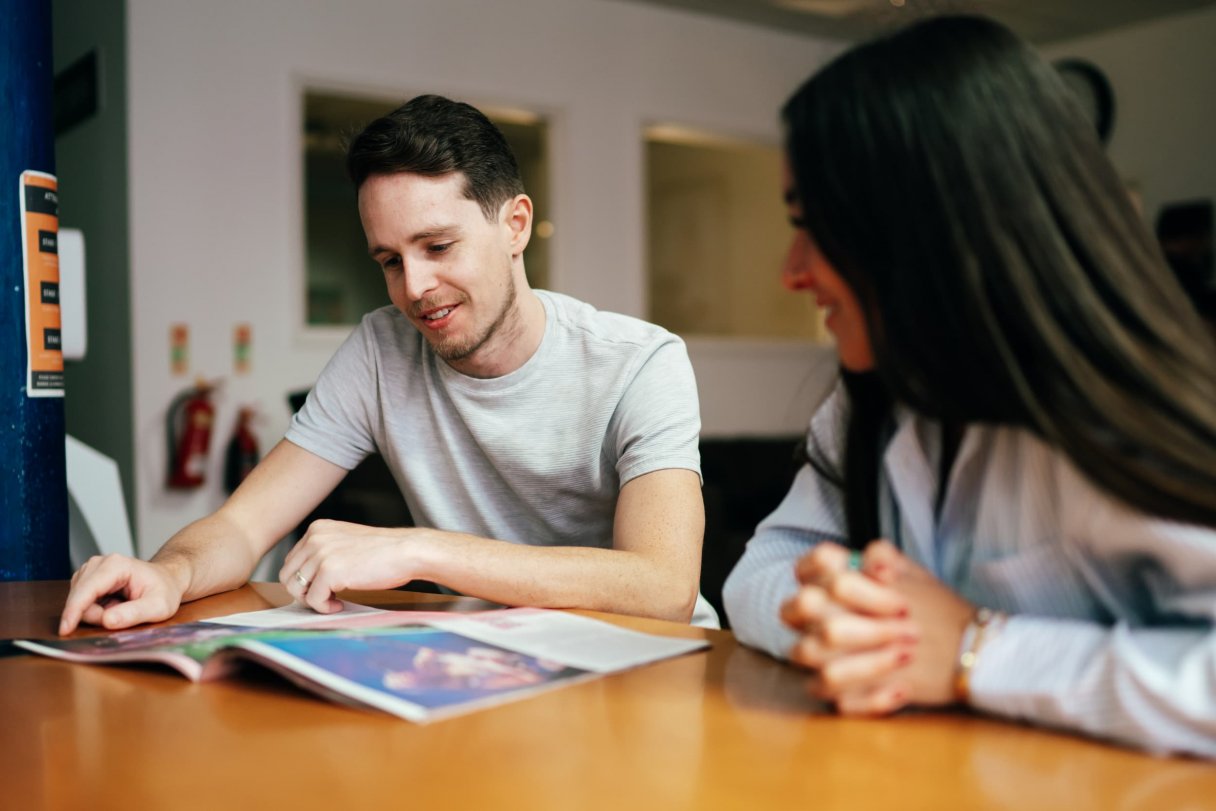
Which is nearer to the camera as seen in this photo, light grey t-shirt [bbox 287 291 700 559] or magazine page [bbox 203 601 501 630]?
magazine page [bbox 203 601 501 630]

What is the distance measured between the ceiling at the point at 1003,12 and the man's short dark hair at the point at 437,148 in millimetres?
4060

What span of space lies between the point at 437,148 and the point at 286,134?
328 cm

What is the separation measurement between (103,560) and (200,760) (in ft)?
2.02

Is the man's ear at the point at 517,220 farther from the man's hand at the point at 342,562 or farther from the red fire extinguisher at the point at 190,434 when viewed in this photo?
the red fire extinguisher at the point at 190,434

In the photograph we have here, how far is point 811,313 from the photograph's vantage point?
711 centimetres

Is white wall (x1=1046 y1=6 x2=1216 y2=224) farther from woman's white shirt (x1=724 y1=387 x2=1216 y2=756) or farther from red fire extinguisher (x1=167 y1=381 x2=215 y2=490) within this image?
woman's white shirt (x1=724 y1=387 x2=1216 y2=756)

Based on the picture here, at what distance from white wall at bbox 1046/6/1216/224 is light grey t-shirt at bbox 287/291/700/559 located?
4917 mm

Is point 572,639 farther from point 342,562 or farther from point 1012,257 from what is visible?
point 1012,257

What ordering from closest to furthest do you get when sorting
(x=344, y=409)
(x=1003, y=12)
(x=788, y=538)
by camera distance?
(x=788, y=538)
(x=344, y=409)
(x=1003, y=12)

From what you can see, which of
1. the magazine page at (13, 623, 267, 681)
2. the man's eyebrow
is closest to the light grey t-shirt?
the man's eyebrow

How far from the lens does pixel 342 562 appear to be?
1.11 metres

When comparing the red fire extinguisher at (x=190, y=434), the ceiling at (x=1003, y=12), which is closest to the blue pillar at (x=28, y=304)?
the red fire extinguisher at (x=190, y=434)

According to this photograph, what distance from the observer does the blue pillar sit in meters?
1.78

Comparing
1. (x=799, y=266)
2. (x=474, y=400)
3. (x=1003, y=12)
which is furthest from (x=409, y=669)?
(x=1003, y=12)
